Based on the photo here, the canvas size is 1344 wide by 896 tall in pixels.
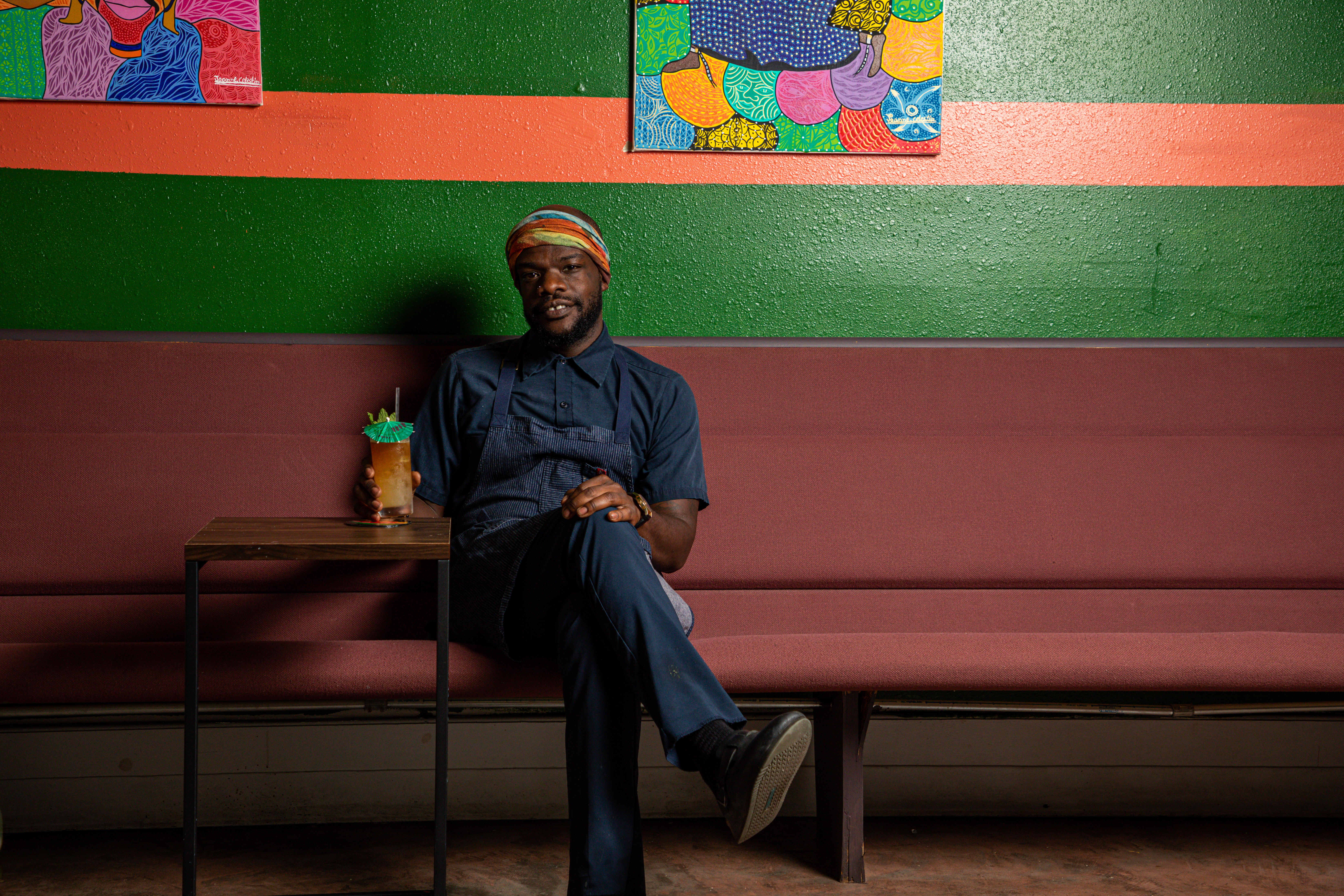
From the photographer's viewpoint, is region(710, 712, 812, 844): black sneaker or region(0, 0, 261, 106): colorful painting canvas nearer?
region(710, 712, 812, 844): black sneaker

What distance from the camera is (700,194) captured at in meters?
2.51

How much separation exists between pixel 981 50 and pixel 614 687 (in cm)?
190

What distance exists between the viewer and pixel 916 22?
2.48m

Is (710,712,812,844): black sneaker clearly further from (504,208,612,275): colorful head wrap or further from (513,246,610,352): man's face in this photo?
(504,208,612,275): colorful head wrap

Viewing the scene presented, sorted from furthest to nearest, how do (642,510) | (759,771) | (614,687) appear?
(642,510) < (614,687) < (759,771)

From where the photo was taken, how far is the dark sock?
1519mm

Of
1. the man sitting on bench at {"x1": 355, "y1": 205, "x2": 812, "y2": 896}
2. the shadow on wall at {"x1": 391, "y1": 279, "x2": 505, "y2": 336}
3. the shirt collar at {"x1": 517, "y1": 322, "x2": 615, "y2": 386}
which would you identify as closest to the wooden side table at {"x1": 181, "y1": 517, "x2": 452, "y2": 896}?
the man sitting on bench at {"x1": 355, "y1": 205, "x2": 812, "y2": 896}

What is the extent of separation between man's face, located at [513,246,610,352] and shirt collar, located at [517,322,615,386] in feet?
0.08

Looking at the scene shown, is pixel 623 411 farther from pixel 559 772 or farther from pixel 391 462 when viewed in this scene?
pixel 559 772

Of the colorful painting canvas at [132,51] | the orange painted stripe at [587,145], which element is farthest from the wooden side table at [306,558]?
the colorful painting canvas at [132,51]

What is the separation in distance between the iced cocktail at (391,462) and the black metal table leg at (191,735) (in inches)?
13.0

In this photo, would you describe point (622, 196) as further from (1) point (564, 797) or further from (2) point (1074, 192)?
(1) point (564, 797)

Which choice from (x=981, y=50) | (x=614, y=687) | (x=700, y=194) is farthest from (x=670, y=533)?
(x=981, y=50)

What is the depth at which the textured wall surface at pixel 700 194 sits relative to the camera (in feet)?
7.89
